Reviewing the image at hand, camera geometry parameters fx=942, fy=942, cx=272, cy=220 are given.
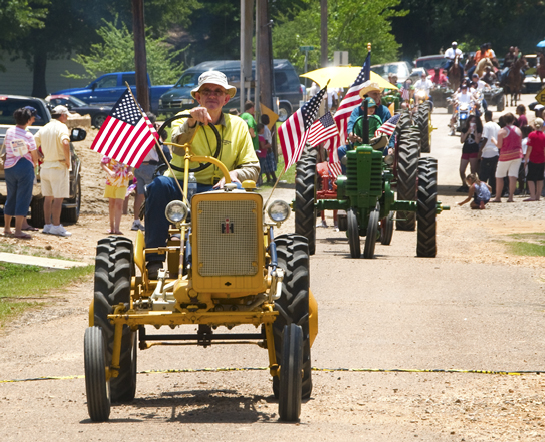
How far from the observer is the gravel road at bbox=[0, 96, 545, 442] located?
5.60m

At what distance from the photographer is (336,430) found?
217 inches

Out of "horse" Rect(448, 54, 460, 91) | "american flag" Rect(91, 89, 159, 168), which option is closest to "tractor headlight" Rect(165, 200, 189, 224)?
"american flag" Rect(91, 89, 159, 168)

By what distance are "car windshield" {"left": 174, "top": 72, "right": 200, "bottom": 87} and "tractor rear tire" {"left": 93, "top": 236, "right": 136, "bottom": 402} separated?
3192 cm

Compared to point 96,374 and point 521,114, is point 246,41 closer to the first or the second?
point 521,114

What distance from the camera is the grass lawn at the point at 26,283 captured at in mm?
10570

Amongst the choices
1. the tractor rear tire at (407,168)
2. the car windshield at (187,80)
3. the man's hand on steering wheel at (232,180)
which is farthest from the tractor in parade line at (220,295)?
the car windshield at (187,80)

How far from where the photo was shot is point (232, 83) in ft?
118

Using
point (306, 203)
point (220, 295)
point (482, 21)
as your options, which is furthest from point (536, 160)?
point (482, 21)

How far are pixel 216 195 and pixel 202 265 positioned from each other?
0.42 meters

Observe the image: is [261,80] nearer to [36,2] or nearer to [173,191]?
[173,191]

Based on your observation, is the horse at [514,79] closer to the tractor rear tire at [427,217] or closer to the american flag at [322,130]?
the tractor rear tire at [427,217]

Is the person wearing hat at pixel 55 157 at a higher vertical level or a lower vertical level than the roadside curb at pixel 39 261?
higher

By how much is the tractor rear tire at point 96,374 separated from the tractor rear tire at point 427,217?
28.2 feet

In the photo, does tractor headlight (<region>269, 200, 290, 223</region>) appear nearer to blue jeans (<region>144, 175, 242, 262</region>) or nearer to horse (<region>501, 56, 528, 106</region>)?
blue jeans (<region>144, 175, 242, 262</region>)
